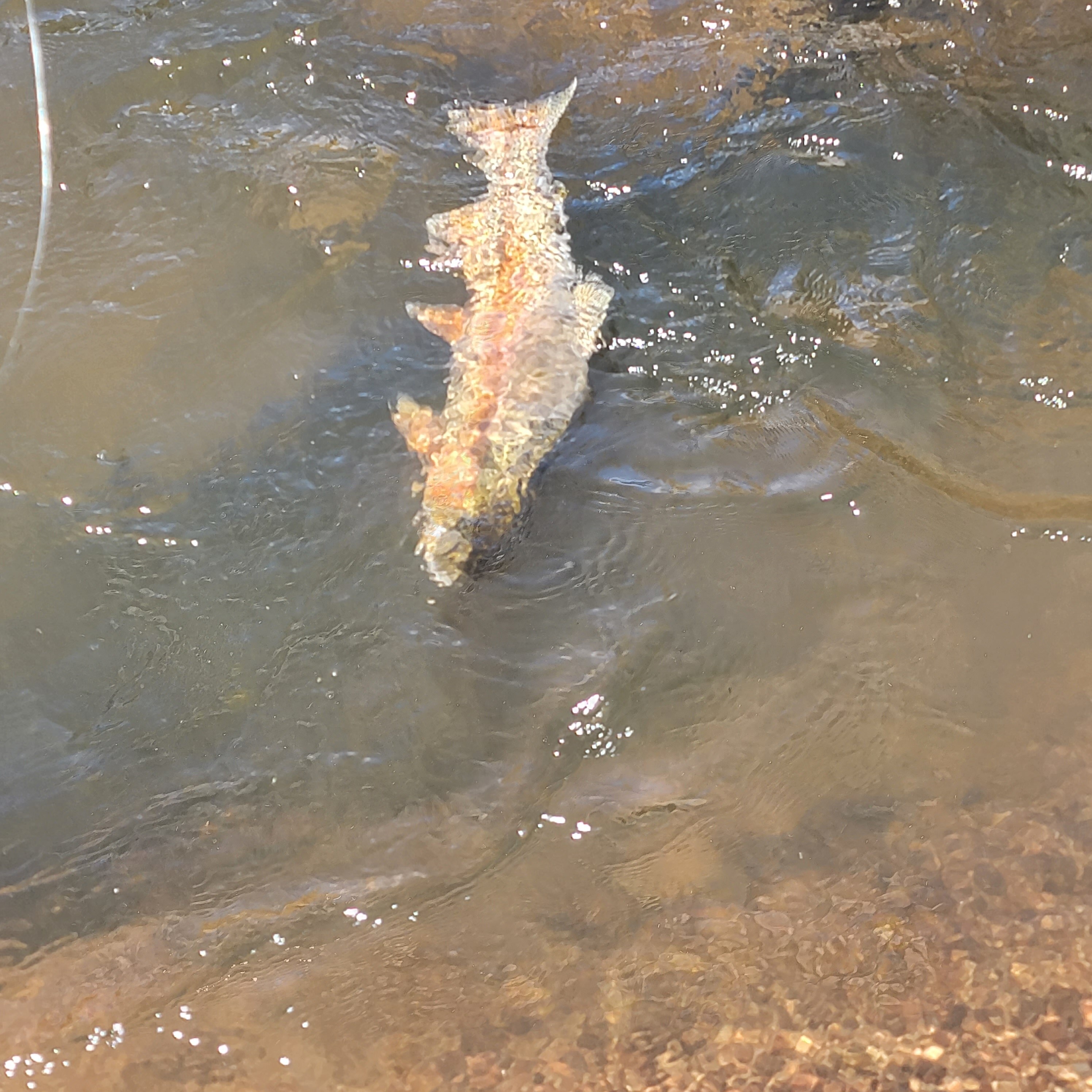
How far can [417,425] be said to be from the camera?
14.4 ft

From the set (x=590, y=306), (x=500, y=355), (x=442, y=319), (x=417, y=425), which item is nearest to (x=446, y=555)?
(x=417, y=425)

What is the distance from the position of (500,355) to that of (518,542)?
34.5 inches

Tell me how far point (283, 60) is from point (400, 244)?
61.2 inches

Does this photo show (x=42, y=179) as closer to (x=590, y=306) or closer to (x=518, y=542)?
(x=590, y=306)

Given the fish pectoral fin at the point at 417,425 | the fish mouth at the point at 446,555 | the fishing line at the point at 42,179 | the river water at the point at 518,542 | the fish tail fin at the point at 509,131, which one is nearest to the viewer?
the river water at the point at 518,542

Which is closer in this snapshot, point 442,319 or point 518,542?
point 518,542

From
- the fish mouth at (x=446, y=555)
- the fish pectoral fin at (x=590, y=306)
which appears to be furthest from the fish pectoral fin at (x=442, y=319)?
the fish mouth at (x=446, y=555)

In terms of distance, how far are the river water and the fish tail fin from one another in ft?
0.43

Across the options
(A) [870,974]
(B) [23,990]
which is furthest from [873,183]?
(B) [23,990]

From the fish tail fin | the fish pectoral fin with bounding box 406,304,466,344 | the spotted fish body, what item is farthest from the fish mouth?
the fish tail fin

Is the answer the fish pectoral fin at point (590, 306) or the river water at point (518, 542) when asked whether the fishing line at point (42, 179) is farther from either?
the fish pectoral fin at point (590, 306)

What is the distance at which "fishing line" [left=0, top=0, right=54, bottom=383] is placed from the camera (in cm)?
455

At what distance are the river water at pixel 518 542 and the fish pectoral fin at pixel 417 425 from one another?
9 cm

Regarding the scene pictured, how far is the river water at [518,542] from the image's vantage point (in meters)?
3.43
